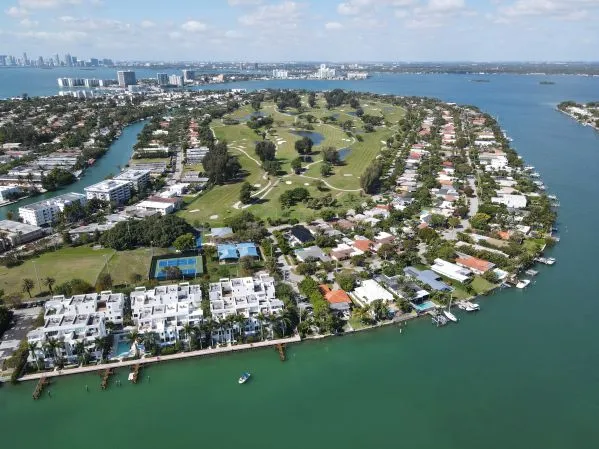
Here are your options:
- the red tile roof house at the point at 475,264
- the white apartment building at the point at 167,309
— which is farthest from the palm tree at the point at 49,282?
the red tile roof house at the point at 475,264

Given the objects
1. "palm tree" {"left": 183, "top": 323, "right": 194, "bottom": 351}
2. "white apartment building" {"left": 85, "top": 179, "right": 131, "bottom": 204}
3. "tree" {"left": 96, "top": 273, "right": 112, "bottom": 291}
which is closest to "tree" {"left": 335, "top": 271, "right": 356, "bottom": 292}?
"palm tree" {"left": 183, "top": 323, "right": 194, "bottom": 351}

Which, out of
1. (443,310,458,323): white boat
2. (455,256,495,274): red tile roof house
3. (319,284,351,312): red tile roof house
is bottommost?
(443,310,458,323): white boat

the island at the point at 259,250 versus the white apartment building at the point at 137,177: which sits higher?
the white apartment building at the point at 137,177

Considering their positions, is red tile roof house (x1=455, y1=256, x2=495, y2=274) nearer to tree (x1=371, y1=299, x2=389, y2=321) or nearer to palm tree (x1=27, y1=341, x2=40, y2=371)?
tree (x1=371, y1=299, x2=389, y2=321)

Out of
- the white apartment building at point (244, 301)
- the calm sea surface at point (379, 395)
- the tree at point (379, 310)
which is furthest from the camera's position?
the tree at point (379, 310)

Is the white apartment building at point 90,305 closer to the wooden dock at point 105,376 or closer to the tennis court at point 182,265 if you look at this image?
the wooden dock at point 105,376
